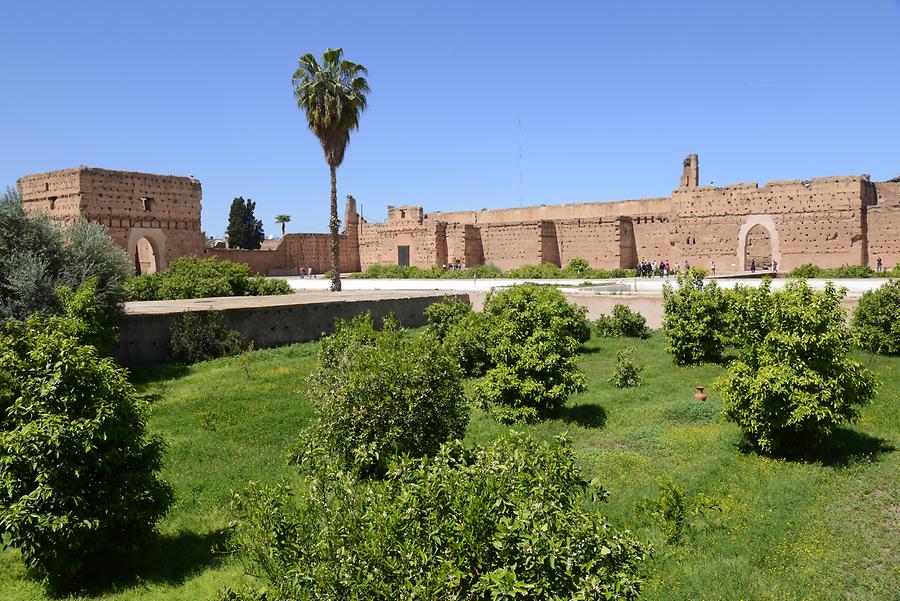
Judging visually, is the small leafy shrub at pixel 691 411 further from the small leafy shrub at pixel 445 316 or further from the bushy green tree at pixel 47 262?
the bushy green tree at pixel 47 262

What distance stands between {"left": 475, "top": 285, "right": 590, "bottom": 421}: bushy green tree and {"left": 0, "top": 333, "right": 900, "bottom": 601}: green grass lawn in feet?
1.26

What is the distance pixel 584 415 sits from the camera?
9750 millimetres

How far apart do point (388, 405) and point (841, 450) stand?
18.5ft

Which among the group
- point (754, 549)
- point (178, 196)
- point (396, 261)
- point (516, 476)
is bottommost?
point (754, 549)

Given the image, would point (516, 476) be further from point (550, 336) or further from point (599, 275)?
point (599, 275)

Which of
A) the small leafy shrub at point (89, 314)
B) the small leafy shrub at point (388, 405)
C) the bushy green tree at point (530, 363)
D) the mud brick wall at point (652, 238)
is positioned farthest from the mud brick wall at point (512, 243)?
the small leafy shrub at point (388, 405)

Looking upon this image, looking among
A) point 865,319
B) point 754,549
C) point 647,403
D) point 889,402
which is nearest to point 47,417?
point 754,549

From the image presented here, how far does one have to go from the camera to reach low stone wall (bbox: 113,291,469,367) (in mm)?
13039

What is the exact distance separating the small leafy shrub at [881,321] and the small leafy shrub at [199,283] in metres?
17.2

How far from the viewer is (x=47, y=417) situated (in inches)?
195

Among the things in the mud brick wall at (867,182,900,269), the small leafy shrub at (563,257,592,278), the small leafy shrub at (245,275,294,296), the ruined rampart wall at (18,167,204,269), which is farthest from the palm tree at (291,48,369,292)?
the mud brick wall at (867,182,900,269)

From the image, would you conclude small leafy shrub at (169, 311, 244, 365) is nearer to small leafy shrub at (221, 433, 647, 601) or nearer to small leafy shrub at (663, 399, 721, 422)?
small leafy shrub at (663, 399, 721, 422)

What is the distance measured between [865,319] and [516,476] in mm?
11912

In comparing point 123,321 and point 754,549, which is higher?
point 123,321
